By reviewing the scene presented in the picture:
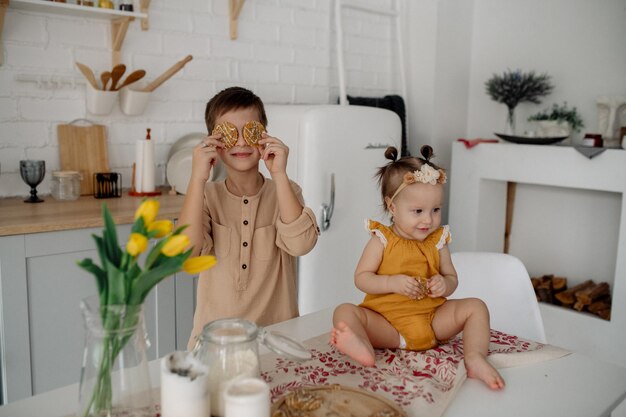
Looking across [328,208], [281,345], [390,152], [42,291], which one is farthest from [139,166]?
[281,345]

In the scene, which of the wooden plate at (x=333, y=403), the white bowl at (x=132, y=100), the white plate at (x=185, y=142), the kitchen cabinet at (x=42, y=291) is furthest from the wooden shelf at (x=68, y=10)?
the wooden plate at (x=333, y=403)

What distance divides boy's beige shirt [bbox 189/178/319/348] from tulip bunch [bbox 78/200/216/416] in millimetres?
739

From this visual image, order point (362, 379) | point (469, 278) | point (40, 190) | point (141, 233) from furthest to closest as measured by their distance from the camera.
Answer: point (40, 190) → point (469, 278) → point (362, 379) → point (141, 233)

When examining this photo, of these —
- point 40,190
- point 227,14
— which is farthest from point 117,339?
point 227,14

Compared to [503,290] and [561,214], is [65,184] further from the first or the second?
[561,214]

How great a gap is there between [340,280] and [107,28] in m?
1.63

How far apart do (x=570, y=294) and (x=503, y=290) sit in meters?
1.87

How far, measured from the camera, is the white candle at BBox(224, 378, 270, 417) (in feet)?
2.75

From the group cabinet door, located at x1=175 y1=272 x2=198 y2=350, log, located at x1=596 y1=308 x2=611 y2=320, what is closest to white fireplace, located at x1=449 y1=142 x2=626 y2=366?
log, located at x1=596 y1=308 x2=611 y2=320

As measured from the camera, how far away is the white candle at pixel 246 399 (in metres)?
0.84

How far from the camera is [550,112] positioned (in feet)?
12.1

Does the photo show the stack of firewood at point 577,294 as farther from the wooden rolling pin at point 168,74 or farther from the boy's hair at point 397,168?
the wooden rolling pin at point 168,74

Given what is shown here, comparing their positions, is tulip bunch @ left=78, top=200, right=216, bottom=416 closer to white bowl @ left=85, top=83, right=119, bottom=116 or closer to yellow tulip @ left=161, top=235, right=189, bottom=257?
yellow tulip @ left=161, top=235, right=189, bottom=257

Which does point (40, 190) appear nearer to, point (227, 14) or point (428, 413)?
point (227, 14)
